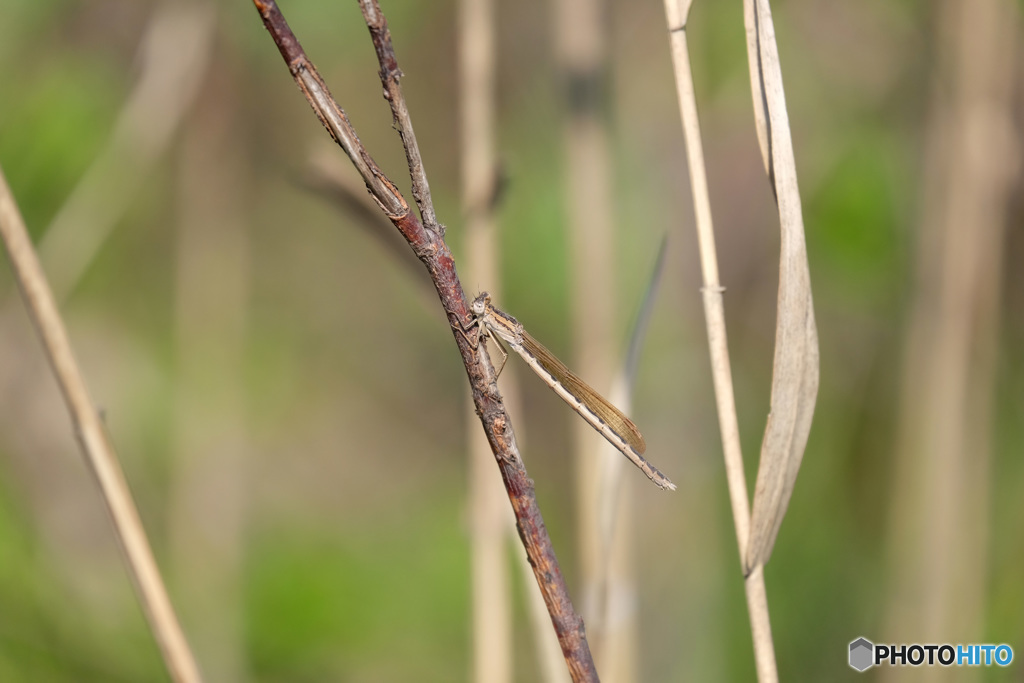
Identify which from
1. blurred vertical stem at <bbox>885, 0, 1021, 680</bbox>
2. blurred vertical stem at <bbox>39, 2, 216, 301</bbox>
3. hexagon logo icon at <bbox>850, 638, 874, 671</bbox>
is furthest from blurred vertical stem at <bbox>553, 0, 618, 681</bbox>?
blurred vertical stem at <bbox>39, 2, 216, 301</bbox>

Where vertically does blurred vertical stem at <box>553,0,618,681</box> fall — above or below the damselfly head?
above

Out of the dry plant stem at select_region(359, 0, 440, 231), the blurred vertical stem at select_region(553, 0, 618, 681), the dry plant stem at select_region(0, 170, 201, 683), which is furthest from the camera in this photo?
the blurred vertical stem at select_region(553, 0, 618, 681)

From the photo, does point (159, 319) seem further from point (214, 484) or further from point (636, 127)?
point (636, 127)

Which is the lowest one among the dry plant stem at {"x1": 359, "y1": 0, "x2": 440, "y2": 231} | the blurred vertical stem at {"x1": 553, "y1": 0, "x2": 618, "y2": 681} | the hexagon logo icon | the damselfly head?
the hexagon logo icon

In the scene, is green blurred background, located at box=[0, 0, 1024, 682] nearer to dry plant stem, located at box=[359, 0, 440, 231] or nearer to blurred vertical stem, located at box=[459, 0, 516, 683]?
blurred vertical stem, located at box=[459, 0, 516, 683]

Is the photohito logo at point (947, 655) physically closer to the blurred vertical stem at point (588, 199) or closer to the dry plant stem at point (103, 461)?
the blurred vertical stem at point (588, 199)
